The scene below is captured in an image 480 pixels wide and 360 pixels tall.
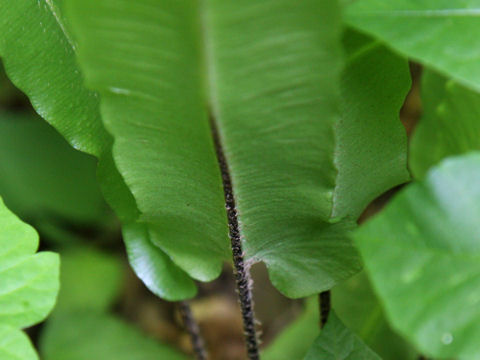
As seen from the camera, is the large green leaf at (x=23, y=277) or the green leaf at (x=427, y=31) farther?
the large green leaf at (x=23, y=277)

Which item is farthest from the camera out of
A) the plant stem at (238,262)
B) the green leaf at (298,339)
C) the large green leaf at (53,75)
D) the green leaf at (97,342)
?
the green leaf at (97,342)

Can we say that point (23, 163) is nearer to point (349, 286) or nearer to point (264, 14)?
point (349, 286)

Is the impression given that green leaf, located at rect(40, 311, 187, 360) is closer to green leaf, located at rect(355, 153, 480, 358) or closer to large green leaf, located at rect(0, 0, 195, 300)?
large green leaf, located at rect(0, 0, 195, 300)

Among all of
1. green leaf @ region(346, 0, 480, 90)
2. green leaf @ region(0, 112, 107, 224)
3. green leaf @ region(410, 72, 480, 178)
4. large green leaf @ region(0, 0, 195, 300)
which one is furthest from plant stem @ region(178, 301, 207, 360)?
green leaf @ region(0, 112, 107, 224)

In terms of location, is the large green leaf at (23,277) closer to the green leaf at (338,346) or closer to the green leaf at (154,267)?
the green leaf at (154,267)

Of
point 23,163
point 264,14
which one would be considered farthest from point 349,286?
point 23,163

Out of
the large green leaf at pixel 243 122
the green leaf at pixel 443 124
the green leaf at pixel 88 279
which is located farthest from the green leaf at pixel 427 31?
the green leaf at pixel 88 279
